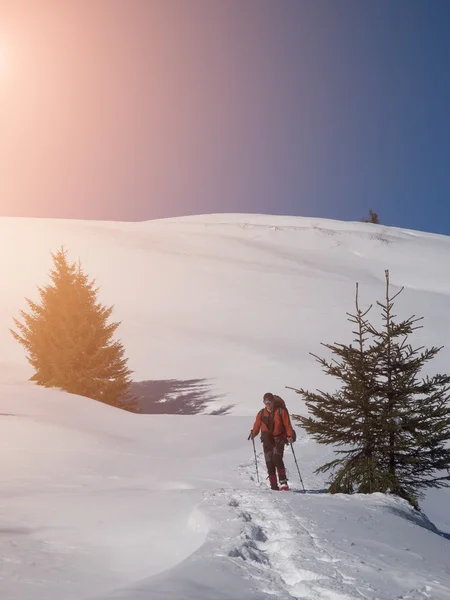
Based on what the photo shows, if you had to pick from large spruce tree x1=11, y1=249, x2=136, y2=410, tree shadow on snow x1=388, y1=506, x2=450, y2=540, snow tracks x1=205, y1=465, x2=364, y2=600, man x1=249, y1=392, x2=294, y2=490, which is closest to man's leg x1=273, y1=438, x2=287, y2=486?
man x1=249, y1=392, x2=294, y2=490

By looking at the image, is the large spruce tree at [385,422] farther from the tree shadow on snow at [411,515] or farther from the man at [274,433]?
Answer: the tree shadow on snow at [411,515]

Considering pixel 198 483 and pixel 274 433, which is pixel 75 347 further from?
pixel 274 433

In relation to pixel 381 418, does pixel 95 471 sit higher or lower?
lower

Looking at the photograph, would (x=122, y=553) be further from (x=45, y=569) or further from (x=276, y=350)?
(x=276, y=350)

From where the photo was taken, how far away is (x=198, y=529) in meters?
6.02

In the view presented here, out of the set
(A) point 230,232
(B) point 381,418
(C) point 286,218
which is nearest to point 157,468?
(B) point 381,418

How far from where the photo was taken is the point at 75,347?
23.6 m

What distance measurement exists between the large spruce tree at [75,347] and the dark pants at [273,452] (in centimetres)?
1398

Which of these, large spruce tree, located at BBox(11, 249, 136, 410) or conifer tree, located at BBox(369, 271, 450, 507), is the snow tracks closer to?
conifer tree, located at BBox(369, 271, 450, 507)

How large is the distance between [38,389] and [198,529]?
48.7 feet

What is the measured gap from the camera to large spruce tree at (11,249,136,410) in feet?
77.3

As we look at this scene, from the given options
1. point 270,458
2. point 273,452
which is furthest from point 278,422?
point 270,458

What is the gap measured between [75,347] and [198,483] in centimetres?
1456

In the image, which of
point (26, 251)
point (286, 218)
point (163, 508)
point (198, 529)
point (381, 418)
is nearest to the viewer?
point (198, 529)
